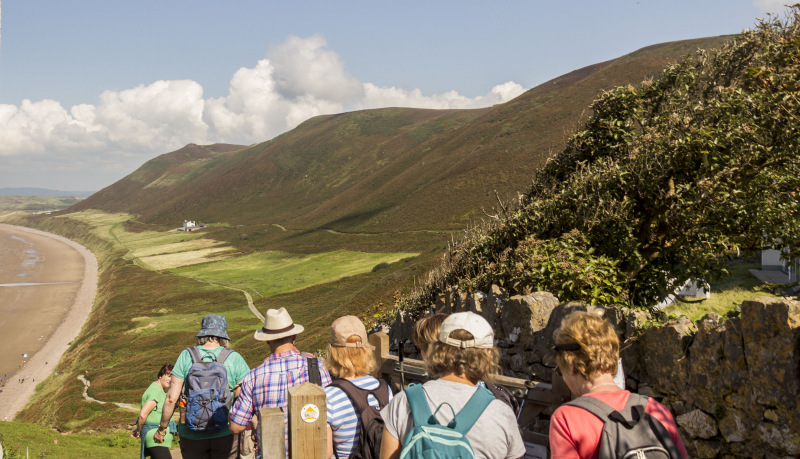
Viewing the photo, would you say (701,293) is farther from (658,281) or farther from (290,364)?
(290,364)

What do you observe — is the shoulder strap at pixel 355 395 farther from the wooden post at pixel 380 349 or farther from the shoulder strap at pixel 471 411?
the wooden post at pixel 380 349

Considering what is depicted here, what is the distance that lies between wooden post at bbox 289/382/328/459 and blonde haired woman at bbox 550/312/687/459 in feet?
4.00

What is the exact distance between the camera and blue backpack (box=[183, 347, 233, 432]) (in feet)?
19.3

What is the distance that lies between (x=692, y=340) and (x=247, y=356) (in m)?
35.7

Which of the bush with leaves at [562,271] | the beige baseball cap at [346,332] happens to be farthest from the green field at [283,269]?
the beige baseball cap at [346,332]

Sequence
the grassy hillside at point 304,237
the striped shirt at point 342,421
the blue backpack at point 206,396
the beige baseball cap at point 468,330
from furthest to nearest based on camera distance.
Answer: the grassy hillside at point 304,237
the blue backpack at point 206,396
the striped shirt at point 342,421
the beige baseball cap at point 468,330

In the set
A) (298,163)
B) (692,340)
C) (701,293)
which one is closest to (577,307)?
(692,340)

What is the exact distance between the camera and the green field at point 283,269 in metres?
66.3

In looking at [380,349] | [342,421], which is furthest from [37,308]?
[342,421]

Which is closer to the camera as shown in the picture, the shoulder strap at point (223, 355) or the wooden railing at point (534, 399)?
the wooden railing at point (534, 399)

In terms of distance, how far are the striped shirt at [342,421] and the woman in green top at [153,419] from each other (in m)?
4.16

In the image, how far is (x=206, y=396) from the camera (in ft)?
19.4

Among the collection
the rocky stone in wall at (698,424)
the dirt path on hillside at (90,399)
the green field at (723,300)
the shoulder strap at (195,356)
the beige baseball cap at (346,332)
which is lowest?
the dirt path on hillside at (90,399)

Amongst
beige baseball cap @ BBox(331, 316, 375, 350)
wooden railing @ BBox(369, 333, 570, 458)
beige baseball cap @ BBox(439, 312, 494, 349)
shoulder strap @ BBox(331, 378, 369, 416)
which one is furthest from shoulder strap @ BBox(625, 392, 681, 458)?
beige baseball cap @ BBox(331, 316, 375, 350)
